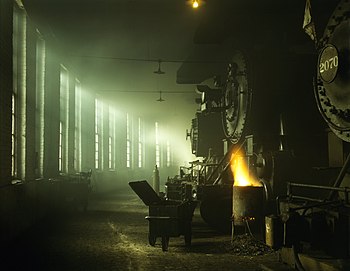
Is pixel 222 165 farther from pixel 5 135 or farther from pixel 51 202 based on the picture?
pixel 51 202

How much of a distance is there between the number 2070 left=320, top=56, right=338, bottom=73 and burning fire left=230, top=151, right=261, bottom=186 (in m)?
3.08

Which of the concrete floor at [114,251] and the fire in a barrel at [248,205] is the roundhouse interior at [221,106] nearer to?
the fire in a barrel at [248,205]

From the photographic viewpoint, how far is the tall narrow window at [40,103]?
13.5m

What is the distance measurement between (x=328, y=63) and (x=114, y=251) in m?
4.83

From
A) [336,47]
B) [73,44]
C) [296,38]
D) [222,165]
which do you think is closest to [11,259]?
[222,165]

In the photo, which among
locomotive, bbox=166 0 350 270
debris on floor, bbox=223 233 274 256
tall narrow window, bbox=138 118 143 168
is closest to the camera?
locomotive, bbox=166 0 350 270

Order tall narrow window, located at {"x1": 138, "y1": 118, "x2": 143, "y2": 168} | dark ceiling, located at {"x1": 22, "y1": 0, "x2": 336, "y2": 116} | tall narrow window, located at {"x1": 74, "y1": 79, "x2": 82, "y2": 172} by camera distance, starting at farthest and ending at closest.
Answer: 1. tall narrow window, located at {"x1": 138, "y1": 118, "x2": 143, "y2": 168}
2. tall narrow window, located at {"x1": 74, "y1": 79, "x2": 82, "y2": 172}
3. dark ceiling, located at {"x1": 22, "y1": 0, "x2": 336, "y2": 116}

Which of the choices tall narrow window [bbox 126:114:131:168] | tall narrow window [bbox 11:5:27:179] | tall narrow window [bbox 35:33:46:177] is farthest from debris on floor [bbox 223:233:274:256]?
tall narrow window [bbox 126:114:131:168]

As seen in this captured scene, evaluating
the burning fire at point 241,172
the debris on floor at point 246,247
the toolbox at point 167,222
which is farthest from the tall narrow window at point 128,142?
the debris on floor at point 246,247

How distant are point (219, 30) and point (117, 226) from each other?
5703 mm

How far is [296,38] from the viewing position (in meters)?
9.49

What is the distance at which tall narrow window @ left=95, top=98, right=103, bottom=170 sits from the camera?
2603cm

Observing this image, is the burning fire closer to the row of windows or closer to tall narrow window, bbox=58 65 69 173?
the row of windows

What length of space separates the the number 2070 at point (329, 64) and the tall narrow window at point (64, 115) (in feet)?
44.6
